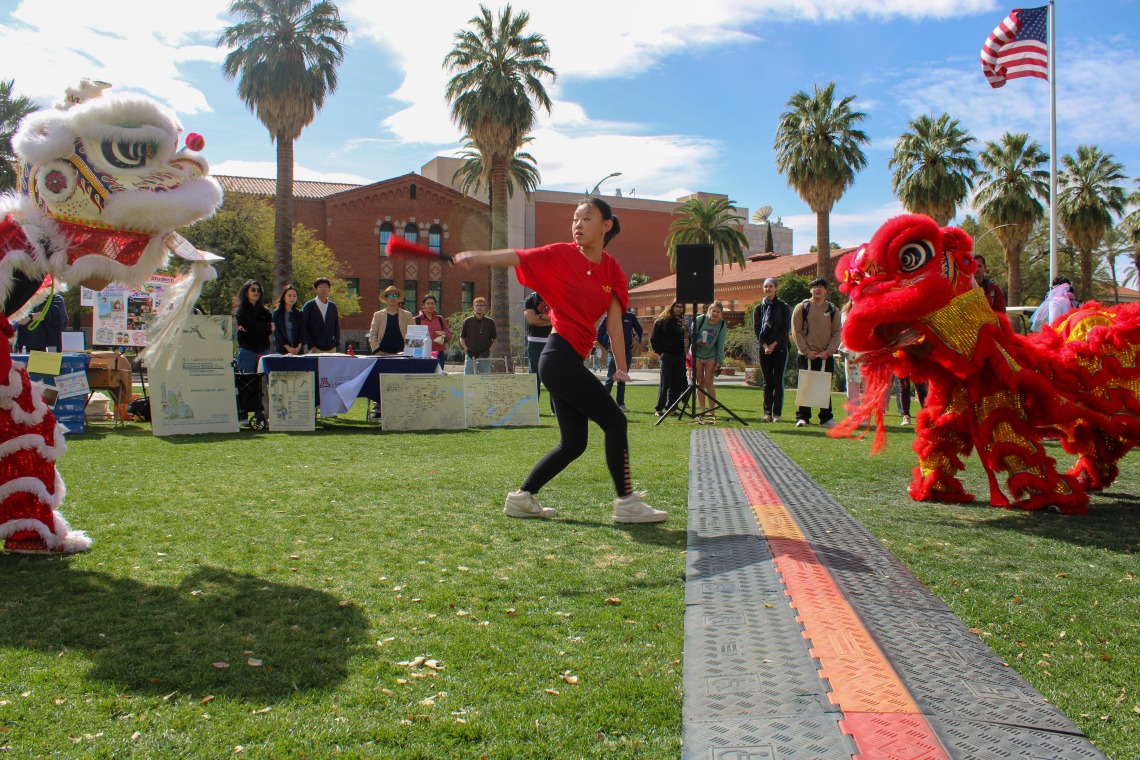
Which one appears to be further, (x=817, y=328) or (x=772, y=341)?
(x=772, y=341)

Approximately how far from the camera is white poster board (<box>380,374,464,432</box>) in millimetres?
10438

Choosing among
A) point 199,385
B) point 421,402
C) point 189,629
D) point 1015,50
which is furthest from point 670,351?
point 1015,50

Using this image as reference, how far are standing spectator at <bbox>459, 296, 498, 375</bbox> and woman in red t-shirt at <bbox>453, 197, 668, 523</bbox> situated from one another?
295 inches

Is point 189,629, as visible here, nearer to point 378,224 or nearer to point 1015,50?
point 1015,50

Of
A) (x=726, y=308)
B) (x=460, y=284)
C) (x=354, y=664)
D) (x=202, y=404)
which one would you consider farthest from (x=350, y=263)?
(x=354, y=664)

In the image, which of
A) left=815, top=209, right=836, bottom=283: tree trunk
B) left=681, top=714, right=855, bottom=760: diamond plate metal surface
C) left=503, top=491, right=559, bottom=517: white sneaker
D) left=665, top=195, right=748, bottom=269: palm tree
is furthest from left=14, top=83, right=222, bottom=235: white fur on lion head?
left=665, top=195, right=748, bottom=269: palm tree

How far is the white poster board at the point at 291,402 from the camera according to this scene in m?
10.1

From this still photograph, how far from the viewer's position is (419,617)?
10.2 feet

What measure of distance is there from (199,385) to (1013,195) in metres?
36.3

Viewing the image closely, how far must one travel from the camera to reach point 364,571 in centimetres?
377

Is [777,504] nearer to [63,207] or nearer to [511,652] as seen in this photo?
[511,652]

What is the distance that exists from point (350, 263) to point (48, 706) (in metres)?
49.4

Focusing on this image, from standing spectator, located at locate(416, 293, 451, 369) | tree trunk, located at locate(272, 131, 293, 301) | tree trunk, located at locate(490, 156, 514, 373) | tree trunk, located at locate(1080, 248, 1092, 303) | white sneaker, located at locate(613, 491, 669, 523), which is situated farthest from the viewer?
tree trunk, located at locate(1080, 248, 1092, 303)

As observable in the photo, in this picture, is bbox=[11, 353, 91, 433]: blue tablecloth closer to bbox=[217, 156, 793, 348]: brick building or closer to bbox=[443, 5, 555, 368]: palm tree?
bbox=[443, 5, 555, 368]: palm tree
